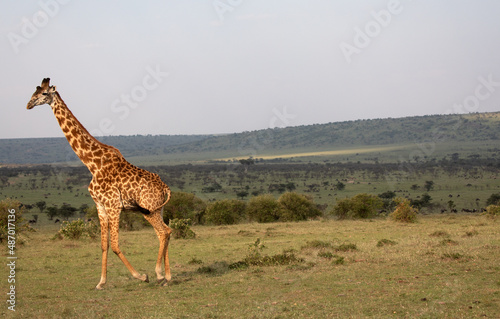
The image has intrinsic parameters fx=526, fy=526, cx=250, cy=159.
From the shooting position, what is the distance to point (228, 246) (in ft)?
61.5

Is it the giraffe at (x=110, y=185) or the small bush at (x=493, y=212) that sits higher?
the giraffe at (x=110, y=185)

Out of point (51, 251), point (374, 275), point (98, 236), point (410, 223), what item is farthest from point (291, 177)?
point (374, 275)

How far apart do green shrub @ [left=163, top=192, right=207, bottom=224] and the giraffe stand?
20.1 meters

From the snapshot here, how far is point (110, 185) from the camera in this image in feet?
33.7

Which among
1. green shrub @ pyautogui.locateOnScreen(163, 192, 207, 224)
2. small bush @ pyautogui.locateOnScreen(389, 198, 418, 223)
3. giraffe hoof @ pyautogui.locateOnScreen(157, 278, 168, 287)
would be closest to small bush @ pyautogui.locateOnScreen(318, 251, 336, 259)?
giraffe hoof @ pyautogui.locateOnScreen(157, 278, 168, 287)

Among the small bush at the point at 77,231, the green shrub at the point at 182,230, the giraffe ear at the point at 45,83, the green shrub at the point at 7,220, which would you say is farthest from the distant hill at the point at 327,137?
the giraffe ear at the point at 45,83

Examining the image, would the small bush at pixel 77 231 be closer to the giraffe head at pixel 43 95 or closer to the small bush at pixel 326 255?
the small bush at pixel 326 255

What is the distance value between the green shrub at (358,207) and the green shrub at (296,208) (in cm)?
150

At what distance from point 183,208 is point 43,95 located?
71.7 ft

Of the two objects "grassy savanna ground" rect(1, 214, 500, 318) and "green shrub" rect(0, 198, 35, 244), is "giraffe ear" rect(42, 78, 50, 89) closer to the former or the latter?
"grassy savanna ground" rect(1, 214, 500, 318)

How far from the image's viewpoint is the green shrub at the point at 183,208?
31125mm

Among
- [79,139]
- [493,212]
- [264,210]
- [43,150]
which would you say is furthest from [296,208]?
[43,150]

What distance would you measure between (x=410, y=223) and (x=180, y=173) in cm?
5003

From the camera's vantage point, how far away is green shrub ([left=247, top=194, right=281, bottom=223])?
31875 mm
